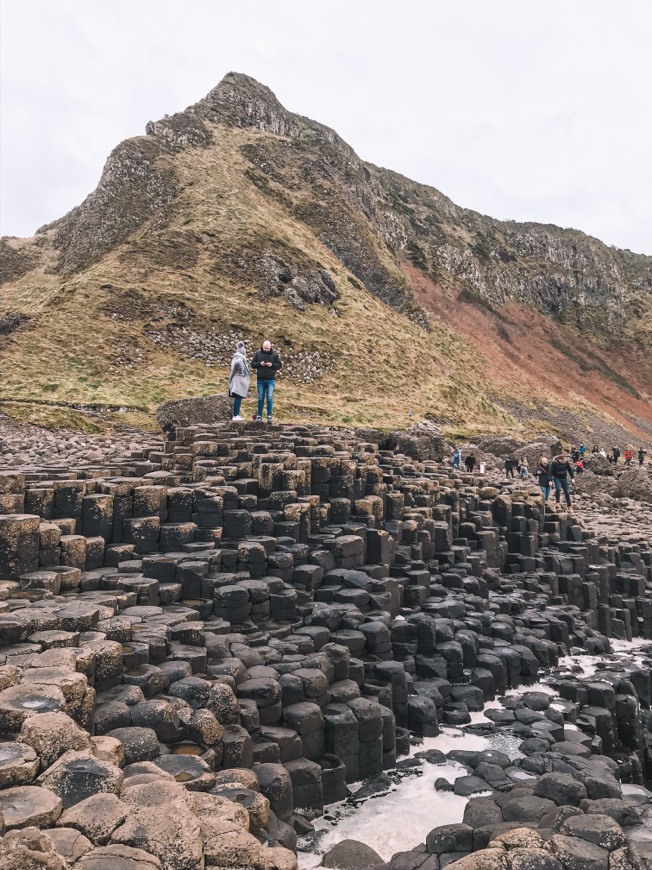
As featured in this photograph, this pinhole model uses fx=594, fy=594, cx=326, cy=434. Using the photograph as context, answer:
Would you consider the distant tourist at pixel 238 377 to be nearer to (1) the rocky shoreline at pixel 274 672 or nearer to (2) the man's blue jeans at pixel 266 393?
(2) the man's blue jeans at pixel 266 393

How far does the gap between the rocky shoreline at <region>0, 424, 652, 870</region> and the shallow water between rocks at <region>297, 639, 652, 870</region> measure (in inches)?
5.7

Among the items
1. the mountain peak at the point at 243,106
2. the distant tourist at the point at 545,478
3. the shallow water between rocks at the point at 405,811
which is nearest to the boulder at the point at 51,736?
the shallow water between rocks at the point at 405,811

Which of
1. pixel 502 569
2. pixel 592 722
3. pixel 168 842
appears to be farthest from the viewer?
pixel 502 569

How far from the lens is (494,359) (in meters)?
64.5

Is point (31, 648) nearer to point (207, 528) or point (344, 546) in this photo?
point (207, 528)

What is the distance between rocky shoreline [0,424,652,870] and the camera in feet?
13.5

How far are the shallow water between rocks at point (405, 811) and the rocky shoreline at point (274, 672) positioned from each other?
145 mm

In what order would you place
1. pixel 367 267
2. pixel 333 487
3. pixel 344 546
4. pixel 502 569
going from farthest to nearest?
pixel 367 267 → pixel 502 569 → pixel 333 487 → pixel 344 546

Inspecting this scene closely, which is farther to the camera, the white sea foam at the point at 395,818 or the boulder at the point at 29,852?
the white sea foam at the point at 395,818

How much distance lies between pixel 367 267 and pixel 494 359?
18.1 metres

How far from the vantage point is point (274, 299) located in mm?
42688

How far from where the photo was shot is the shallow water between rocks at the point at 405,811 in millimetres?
6035

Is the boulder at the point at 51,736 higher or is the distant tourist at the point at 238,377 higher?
the distant tourist at the point at 238,377

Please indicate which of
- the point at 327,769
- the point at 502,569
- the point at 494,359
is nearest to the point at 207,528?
the point at 327,769
